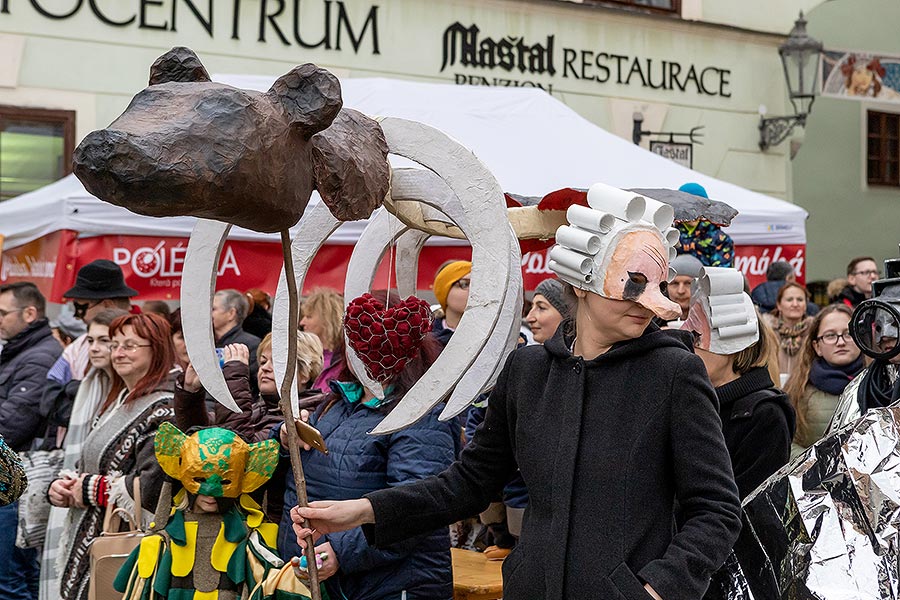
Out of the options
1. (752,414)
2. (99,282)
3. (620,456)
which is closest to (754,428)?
(752,414)

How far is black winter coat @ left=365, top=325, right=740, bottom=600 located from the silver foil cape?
0.94 ft

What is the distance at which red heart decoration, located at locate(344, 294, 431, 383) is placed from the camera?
11.5ft

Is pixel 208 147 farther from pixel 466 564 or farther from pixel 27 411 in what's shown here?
pixel 27 411

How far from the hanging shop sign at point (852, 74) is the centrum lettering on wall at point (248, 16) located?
5.40m

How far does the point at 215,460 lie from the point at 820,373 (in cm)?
298

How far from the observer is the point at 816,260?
16.2 m

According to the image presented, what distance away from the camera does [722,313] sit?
142 inches

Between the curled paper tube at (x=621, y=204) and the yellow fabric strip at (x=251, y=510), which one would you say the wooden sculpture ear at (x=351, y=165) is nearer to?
the curled paper tube at (x=621, y=204)

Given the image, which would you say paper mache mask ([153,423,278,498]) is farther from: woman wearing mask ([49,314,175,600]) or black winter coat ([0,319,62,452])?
black winter coat ([0,319,62,452])

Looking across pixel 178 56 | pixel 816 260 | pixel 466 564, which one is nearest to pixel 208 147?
pixel 178 56

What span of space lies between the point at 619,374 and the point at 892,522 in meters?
0.68

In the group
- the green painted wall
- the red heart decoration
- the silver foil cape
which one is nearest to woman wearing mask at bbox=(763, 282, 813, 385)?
the red heart decoration

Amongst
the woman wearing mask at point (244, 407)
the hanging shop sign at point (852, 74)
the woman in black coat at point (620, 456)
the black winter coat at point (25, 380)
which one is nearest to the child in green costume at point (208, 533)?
the woman wearing mask at point (244, 407)

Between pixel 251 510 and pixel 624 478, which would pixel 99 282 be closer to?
pixel 251 510
